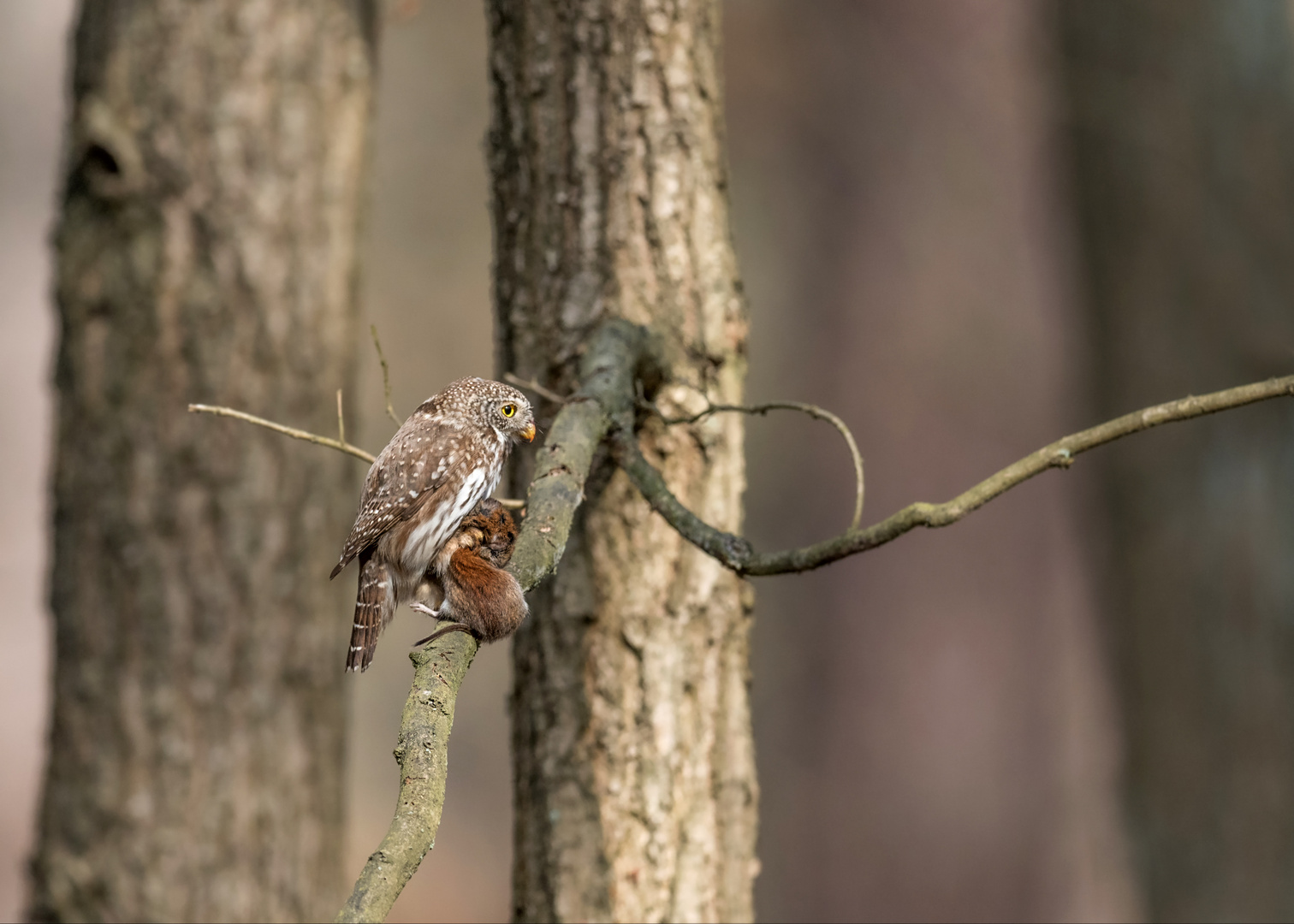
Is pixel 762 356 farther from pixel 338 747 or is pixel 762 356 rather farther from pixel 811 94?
pixel 338 747

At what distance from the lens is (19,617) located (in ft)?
37.2

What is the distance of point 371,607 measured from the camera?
2.11 m

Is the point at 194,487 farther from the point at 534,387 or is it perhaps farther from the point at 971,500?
the point at 971,500

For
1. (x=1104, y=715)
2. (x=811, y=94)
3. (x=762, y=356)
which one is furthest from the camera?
(x=762, y=356)

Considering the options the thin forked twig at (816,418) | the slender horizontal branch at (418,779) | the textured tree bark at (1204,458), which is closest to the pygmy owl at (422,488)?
the slender horizontal branch at (418,779)

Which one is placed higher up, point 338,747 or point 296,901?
point 338,747

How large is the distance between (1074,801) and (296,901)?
22.2 ft

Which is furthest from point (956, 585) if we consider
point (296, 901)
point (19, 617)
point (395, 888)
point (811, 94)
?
point (19, 617)

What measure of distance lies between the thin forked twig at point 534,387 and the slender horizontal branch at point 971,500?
600 millimetres

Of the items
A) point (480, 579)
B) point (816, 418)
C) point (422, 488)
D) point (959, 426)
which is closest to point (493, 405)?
point (422, 488)

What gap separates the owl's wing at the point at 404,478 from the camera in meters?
2.03

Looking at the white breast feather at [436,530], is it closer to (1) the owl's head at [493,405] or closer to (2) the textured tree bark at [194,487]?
(1) the owl's head at [493,405]

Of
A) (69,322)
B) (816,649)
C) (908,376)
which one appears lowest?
(816,649)

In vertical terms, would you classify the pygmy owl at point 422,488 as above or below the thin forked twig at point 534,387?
below
